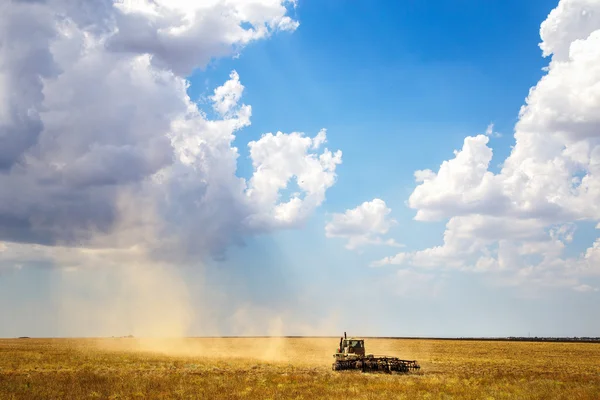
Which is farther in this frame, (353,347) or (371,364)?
(353,347)

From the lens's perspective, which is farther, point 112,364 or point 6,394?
point 112,364

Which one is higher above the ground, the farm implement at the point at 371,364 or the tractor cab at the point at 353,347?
the tractor cab at the point at 353,347

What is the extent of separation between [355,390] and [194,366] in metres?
19.3

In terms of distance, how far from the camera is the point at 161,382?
28.4 meters

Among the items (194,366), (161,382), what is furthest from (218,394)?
(194,366)

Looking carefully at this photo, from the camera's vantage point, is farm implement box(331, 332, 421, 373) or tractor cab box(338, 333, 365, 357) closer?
farm implement box(331, 332, 421, 373)

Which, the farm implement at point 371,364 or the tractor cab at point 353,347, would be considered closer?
the farm implement at point 371,364

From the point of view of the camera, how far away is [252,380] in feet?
99.2

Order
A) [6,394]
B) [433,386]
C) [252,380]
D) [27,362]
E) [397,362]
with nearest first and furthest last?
[6,394] < [433,386] < [252,380] < [397,362] < [27,362]

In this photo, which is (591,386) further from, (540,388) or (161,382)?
(161,382)

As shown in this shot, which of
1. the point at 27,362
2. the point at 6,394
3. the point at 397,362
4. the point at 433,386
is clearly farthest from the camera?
the point at 27,362

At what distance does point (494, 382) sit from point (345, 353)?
13.8 meters

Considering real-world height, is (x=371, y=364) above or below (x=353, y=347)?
below

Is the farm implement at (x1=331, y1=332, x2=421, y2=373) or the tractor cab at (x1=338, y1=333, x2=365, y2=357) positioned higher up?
the tractor cab at (x1=338, y1=333, x2=365, y2=357)
